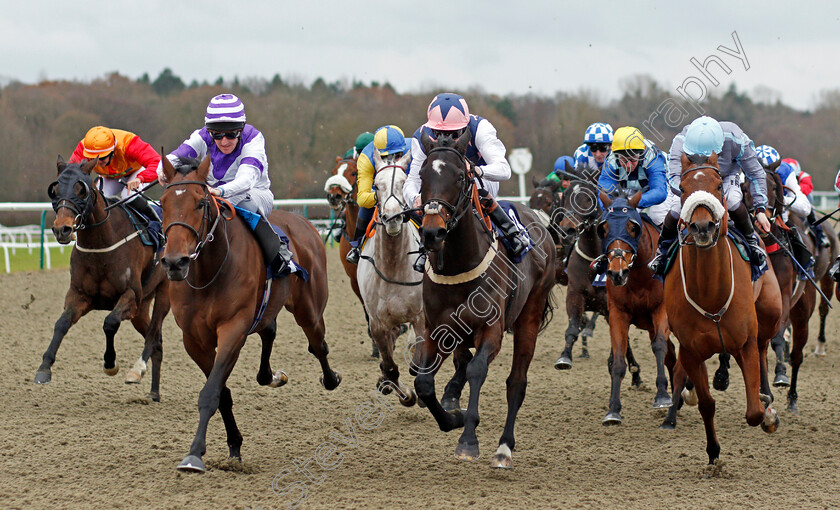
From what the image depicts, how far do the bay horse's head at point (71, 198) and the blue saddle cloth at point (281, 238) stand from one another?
182 cm

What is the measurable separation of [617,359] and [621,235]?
38.8 inches

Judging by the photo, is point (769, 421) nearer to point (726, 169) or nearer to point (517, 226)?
point (726, 169)

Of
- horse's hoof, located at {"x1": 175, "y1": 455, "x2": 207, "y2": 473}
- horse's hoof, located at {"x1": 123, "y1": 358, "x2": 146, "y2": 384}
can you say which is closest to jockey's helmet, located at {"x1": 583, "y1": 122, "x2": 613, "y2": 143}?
horse's hoof, located at {"x1": 123, "y1": 358, "x2": 146, "y2": 384}

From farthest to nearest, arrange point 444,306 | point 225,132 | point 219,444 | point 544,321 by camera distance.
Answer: point 544,321
point 219,444
point 225,132
point 444,306

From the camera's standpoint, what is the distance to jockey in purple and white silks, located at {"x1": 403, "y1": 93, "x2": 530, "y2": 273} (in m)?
5.49

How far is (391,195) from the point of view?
22.5 feet

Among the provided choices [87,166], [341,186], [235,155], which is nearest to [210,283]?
[235,155]

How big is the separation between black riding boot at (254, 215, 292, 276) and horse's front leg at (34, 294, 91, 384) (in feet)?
7.23

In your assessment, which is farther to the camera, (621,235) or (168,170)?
(621,235)

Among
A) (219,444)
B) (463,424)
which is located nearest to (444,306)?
(463,424)

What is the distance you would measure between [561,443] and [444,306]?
5.81 ft

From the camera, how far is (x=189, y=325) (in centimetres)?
539

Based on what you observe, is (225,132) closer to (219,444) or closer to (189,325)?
(189,325)

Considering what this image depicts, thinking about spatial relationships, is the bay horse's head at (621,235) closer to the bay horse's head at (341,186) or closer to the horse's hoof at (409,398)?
the horse's hoof at (409,398)
